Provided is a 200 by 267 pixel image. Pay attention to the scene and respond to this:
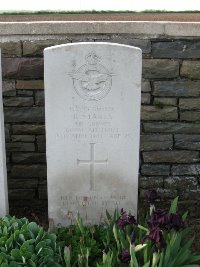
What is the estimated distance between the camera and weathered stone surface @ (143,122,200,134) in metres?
4.26

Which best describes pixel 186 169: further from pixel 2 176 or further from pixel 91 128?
pixel 2 176

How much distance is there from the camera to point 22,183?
447cm

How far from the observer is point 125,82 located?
3246 mm

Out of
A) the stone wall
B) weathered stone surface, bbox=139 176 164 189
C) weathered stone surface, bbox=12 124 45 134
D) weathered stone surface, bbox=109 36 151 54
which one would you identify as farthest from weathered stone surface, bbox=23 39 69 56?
weathered stone surface, bbox=139 176 164 189

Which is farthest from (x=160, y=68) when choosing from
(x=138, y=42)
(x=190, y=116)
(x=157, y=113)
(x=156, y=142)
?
(x=156, y=142)

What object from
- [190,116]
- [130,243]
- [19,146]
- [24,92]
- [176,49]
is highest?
[176,49]

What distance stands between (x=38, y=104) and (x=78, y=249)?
5.00 ft

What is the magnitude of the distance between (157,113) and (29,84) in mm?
1206

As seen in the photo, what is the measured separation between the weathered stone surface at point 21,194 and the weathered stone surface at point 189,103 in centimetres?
168

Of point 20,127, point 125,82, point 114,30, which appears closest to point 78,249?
point 125,82

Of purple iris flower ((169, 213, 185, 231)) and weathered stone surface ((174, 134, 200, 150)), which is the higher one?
weathered stone surface ((174, 134, 200, 150))

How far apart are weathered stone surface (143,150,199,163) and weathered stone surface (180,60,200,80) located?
2.44ft

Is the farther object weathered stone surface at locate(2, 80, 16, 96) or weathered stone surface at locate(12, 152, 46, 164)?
weathered stone surface at locate(12, 152, 46, 164)

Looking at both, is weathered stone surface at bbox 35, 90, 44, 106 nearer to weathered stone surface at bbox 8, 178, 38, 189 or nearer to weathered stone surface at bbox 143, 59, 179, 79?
weathered stone surface at bbox 8, 178, 38, 189
